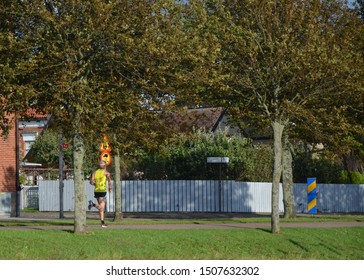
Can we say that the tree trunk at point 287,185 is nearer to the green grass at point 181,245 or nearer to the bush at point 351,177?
the green grass at point 181,245

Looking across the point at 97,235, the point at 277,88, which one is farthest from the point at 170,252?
the point at 277,88

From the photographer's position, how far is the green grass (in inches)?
705

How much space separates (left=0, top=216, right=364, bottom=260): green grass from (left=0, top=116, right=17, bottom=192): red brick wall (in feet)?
41.4

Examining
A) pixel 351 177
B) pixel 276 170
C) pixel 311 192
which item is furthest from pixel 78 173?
pixel 351 177

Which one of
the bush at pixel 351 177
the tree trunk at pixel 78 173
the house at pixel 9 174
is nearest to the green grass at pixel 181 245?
the tree trunk at pixel 78 173

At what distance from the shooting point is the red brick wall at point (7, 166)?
33219 millimetres

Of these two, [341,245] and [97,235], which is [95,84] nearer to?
[97,235]

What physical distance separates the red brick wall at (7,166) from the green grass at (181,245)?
12.6 m

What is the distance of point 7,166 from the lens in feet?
110

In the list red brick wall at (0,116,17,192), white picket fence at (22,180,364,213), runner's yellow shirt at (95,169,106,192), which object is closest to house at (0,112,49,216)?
red brick wall at (0,116,17,192)

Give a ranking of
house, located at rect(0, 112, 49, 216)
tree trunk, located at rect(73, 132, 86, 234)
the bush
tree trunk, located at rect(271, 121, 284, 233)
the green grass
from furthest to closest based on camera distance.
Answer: the bush, house, located at rect(0, 112, 49, 216), tree trunk, located at rect(271, 121, 284, 233), tree trunk, located at rect(73, 132, 86, 234), the green grass

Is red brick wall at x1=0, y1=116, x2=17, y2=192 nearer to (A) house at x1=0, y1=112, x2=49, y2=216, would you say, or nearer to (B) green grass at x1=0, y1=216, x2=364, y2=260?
(A) house at x1=0, y1=112, x2=49, y2=216

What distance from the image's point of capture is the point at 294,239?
22.0m
